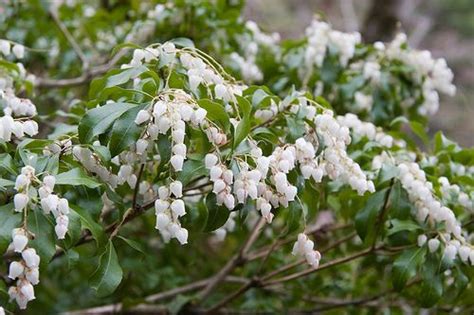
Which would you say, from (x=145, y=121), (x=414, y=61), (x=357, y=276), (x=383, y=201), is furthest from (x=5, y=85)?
(x=357, y=276)

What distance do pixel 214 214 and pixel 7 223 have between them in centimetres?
47

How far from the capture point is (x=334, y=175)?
1705mm

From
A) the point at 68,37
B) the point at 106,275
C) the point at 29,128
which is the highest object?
the point at 29,128

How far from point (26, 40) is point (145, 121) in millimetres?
2032

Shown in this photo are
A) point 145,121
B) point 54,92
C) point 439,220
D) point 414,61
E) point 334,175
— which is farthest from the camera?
point 54,92

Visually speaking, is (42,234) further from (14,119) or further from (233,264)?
(233,264)

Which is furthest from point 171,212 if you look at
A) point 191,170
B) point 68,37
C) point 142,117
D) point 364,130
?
point 68,37

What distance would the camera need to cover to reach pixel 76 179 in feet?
4.76

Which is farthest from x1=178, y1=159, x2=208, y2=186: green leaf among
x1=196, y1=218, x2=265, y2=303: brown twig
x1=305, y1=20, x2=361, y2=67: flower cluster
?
x1=305, y1=20, x2=361, y2=67: flower cluster

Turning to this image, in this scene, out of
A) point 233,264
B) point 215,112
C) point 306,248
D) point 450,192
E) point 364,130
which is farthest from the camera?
point 233,264

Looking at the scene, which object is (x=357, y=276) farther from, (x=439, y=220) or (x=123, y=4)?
(x=123, y=4)

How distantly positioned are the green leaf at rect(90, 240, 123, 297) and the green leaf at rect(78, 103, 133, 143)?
29cm

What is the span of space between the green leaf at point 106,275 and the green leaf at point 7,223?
0.80 feet

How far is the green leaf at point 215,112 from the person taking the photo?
151 centimetres
